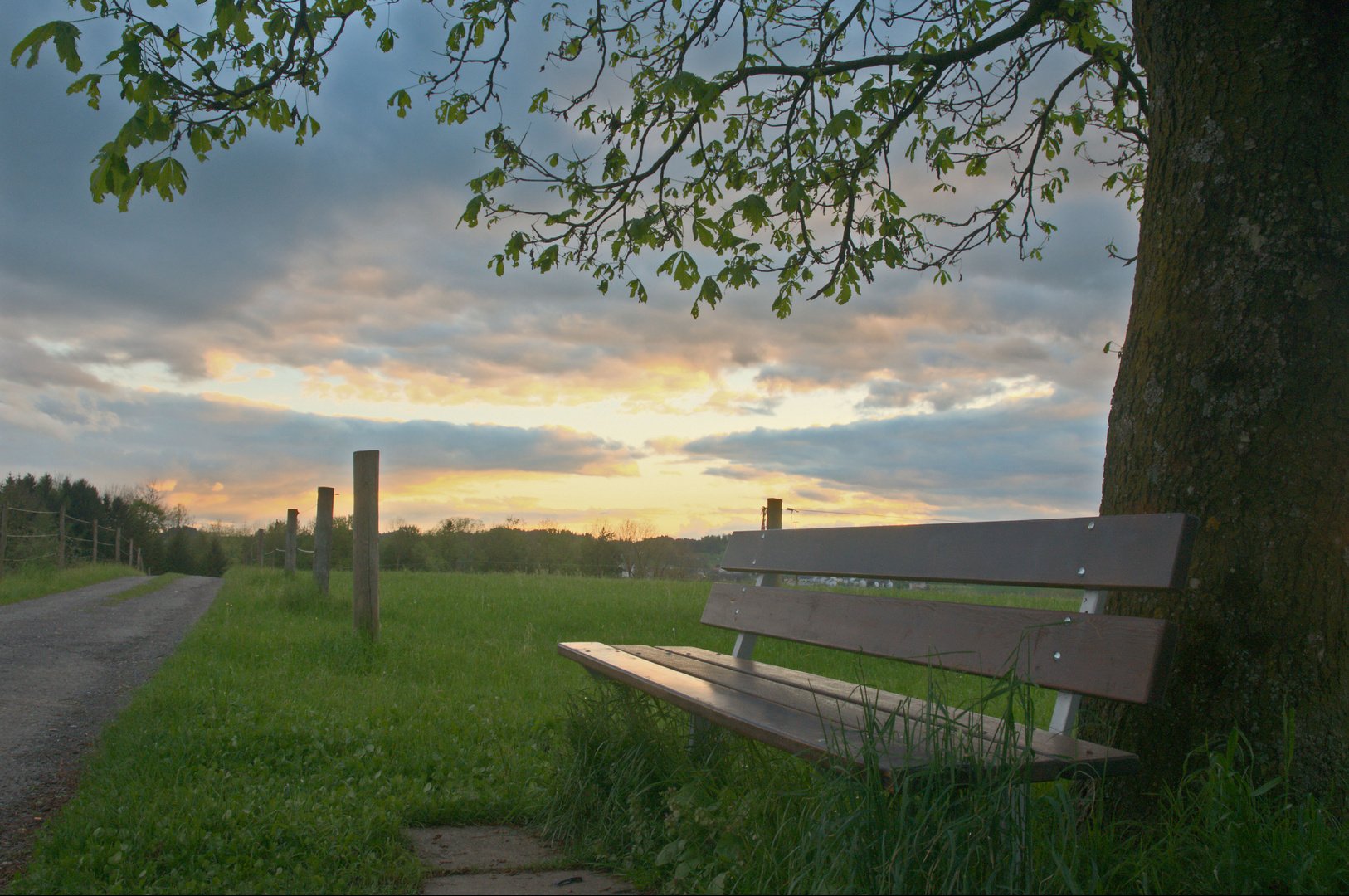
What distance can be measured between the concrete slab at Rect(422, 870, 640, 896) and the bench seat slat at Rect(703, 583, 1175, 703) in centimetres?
110

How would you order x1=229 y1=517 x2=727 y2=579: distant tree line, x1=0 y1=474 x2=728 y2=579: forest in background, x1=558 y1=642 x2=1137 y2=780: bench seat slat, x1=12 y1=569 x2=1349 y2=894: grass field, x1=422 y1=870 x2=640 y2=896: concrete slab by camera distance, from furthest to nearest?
x1=229 y1=517 x2=727 y2=579: distant tree line → x1=0 y1=474 x2=728 y2=579: forest in background → x1=422 y1=870 x2=640 y2=896: concrete slab → x1=558 y1=642 x2=1137 y2=780: bench seat slat → x1=12 y1=569 x2=1349 y2=894: grass field

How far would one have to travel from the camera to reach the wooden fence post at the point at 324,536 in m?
11.8

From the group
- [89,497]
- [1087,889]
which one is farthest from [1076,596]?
[89,497]

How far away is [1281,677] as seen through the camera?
2.52m

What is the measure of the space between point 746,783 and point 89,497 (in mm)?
78509

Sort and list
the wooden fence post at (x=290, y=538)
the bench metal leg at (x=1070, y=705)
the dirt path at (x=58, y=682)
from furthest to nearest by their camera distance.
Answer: the wooden fence post at (x=290, y=538), the dirt path at (x=58, y=682), the bench metal leg at (x=1070, y=705)

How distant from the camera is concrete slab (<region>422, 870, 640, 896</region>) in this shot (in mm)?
2688

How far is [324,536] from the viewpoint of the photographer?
40.8 feet

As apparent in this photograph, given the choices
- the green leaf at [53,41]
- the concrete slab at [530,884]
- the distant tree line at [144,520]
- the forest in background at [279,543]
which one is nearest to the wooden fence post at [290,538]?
the forest in background at [279,543]

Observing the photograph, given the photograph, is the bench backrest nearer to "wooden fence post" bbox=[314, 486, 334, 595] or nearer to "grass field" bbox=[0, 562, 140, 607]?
"wooden fence post" bbox=[314, 486, 334, 595]

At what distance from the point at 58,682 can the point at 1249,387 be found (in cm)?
783

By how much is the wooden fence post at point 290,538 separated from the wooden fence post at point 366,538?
1122 cm

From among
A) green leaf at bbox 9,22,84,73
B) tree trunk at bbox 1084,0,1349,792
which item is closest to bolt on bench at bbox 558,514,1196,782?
tree trunk at bbox 1084,0,1349,792

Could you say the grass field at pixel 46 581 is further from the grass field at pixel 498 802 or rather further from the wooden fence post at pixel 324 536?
the grass field at pixel 498 802
